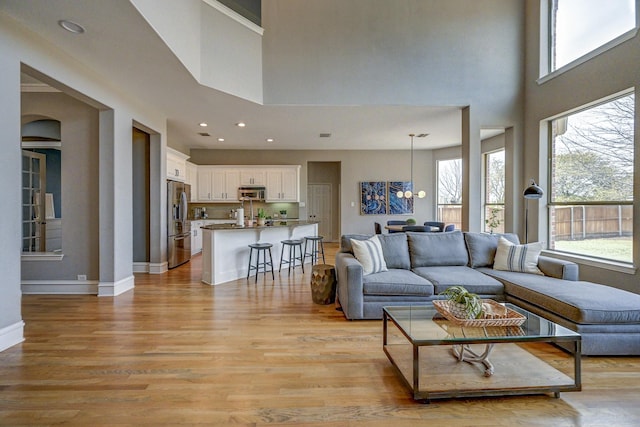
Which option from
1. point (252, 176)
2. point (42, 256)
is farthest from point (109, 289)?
point (252, 176)

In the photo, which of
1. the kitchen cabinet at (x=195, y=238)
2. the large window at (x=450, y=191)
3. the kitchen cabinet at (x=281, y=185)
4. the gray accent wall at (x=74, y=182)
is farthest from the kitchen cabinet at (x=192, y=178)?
the large window at (x=450, y=191)

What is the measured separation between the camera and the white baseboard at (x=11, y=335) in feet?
9.09

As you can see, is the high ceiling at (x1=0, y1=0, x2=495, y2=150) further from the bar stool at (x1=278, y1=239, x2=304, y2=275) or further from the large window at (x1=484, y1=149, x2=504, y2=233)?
the bar stool at (x1=278, y1=239, x2=304, y2=275)

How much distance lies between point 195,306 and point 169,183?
3.10 metres

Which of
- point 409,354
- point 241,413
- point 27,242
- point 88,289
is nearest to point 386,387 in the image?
point 409,354

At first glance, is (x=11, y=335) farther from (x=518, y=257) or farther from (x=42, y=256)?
(x=518, y=257)

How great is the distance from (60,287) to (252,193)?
15.8ft

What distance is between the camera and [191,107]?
17.7 ft

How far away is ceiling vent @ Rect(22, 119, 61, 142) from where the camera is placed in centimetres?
484

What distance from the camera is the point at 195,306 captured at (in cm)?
399

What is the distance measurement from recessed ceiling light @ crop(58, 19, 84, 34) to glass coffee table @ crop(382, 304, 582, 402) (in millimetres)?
3638

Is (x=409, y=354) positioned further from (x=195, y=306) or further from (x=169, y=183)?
(x=169, y=183)

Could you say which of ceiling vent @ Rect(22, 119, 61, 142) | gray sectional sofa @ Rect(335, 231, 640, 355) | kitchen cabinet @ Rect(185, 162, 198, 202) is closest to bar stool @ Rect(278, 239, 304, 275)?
gray sectional sofa @ Rect(335, 231, 640, 355)

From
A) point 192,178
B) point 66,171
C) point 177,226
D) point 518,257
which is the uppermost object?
point 192,178
